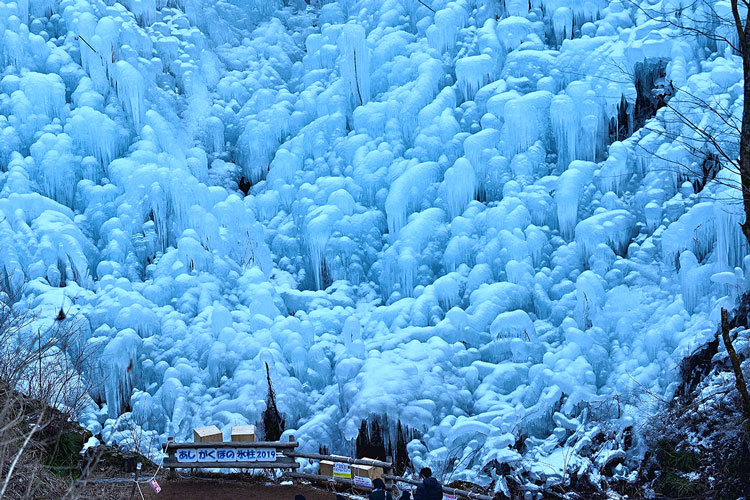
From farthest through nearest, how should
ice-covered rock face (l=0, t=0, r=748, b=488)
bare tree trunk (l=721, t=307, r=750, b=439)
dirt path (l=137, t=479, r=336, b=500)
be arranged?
ice-covered rock face (l=0, t=0, r=748, b=488) < dirt path (l=137, t=479, r=336, b=500) < bare tree trunk (l=721, t=307, r=750, b=439)

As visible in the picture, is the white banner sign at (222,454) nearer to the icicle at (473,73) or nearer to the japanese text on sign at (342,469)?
the japanese text on sign at (342,469)

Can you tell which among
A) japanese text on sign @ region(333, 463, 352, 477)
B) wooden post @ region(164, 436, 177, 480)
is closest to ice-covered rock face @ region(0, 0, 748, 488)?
wooden post @ region(164, 436, 177, 480)

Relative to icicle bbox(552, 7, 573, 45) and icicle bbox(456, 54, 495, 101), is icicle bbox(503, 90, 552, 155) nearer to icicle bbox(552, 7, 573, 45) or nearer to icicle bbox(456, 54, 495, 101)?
icicle bbox(456, 54, 495, 101)

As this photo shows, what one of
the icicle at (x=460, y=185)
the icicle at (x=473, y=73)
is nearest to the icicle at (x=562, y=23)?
the icicle at (x=473, y=73)

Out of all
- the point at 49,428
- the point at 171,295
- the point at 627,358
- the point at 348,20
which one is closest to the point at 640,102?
the point at 627,358

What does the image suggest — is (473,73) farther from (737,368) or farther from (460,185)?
(737,368)

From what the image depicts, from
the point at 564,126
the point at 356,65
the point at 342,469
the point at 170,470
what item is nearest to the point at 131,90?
the point at 356,65

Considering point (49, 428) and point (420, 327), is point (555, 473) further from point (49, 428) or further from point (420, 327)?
point (49, 428)
